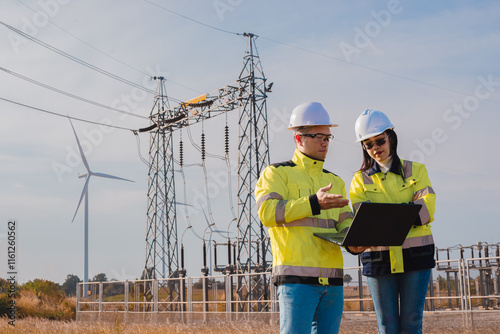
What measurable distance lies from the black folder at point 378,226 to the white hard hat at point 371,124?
Result: 666 mm

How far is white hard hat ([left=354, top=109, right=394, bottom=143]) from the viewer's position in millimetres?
4348

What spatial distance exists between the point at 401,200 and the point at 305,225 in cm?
96

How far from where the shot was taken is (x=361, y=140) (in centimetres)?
442

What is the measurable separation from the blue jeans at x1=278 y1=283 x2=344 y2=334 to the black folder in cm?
31

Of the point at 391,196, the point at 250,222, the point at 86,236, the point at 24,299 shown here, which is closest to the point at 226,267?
the point at 250,222

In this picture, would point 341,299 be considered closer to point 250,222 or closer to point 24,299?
point 250,222

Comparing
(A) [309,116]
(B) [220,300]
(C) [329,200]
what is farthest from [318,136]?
(B) [220,300]

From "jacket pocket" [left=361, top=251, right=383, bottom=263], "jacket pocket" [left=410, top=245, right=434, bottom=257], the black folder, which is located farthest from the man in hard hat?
"jacket pocket" [left=410, top=245, right=434, bottom=257]

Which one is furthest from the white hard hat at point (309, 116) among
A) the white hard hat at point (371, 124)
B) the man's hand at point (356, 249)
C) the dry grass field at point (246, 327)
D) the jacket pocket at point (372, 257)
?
the dry grass field at point (246, 327)

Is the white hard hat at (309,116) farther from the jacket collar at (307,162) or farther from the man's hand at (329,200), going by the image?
the man's hand at (329,200)

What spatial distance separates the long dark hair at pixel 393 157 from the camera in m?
4.42

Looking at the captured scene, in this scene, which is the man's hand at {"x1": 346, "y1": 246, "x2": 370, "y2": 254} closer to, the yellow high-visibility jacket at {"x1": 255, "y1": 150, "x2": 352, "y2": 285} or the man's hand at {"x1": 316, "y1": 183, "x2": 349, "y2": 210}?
the yellow high-visibility jacket at {"x1": 255, "y1": 150, "x2": 352, "y2": 285}

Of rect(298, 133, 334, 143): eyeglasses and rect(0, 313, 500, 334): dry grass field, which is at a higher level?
rect(298, 133, 334, 143): eyeglasses

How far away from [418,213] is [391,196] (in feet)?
1.27
